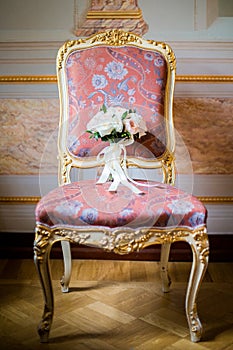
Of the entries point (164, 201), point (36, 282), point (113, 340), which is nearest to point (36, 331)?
point (113, 340)

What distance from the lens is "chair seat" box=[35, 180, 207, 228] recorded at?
1.79 metres

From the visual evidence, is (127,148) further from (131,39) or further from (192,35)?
(192,35)

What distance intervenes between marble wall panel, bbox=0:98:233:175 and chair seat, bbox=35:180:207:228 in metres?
0.83

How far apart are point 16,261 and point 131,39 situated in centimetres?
128

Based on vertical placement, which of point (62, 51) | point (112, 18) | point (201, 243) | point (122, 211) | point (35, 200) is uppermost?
point (112, 18)

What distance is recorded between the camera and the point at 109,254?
8.96 ft

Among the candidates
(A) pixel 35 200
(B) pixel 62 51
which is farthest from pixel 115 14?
(A) pixel 35 200

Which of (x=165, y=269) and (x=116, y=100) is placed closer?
(x=116, y=100)

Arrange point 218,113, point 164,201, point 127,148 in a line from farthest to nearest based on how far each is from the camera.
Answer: point 218,113 < point 127,148 < point 164,201

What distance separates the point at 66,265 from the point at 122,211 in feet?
2.07

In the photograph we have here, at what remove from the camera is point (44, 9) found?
8.43 ft

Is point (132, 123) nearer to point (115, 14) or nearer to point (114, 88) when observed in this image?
point (114, 88)

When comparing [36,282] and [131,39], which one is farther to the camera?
[36,282]

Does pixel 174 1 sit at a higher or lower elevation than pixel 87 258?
higher
